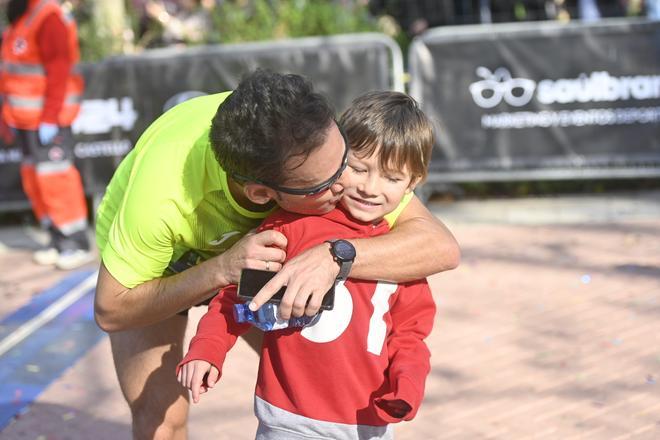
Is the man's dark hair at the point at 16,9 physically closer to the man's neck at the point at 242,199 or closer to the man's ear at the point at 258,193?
the man's neck at the point at 242,199

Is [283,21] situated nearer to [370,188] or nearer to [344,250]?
[370,188]

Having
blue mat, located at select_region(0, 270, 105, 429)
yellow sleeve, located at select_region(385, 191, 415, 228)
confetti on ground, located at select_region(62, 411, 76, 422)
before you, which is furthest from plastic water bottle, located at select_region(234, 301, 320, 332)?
blue mat, located at select_region(0, 270, 105, 429)

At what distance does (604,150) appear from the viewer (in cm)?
824

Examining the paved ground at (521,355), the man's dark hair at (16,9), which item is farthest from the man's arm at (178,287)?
the man's dark hair at (16,9)

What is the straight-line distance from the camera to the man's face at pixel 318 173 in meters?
2.51

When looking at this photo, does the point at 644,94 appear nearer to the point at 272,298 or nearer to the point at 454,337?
the point at 454,337

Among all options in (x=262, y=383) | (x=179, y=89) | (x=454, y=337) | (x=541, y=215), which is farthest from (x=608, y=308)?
(x=179, y=89)

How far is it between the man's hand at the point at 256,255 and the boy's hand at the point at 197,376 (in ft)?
0.81

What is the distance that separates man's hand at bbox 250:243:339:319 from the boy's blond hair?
14.5 inches

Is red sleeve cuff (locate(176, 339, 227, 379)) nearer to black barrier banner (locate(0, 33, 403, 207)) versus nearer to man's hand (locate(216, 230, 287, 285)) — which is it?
man's hand (locate(216, 230, 287, 285))

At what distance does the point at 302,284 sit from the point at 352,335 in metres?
0.25

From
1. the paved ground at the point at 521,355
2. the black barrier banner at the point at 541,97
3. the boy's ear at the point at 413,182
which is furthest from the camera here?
the black barrier banner at the point at 541,97

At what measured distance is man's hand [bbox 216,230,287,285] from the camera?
8.64ft

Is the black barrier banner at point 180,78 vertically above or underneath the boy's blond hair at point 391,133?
underneath
